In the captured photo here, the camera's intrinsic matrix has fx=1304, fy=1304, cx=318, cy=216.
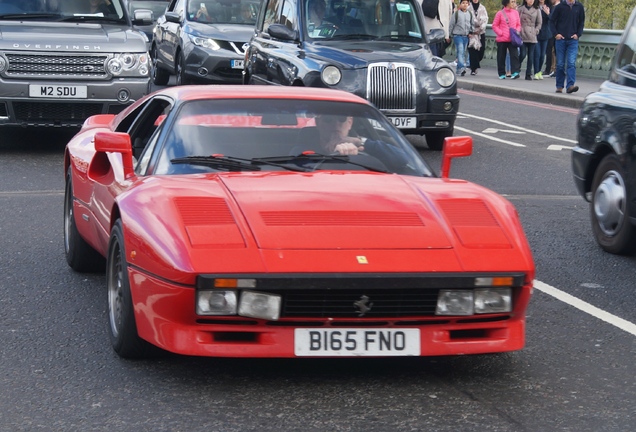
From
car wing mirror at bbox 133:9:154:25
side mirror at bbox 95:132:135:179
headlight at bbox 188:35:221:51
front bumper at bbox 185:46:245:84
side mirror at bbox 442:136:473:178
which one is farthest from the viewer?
headlight at bbox 188:35:221:51

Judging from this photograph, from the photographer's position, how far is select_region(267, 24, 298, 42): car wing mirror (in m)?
15.0

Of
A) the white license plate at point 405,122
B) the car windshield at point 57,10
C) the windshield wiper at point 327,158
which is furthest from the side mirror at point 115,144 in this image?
the car windshield at point 57,10

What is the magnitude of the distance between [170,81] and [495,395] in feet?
68.5

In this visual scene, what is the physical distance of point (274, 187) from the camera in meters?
5.74

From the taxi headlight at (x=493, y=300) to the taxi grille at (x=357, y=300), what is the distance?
7.4 inches

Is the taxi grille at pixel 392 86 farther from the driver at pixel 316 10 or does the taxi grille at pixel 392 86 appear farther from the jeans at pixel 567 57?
the jeans at pixel 567 57

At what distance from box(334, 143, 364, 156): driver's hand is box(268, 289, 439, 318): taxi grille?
58.4 inches

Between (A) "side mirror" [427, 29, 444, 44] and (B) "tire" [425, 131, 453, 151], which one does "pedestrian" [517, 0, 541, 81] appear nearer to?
(A) "side mirror" [427, 29, 444, 44]

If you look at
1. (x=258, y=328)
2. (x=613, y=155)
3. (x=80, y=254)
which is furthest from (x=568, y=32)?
(x=258, y=328)

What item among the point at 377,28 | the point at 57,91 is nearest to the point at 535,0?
the point at 377,28

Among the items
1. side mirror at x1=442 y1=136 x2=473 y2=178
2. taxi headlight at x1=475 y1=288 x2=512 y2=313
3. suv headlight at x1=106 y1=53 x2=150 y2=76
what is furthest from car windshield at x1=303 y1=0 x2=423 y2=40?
taxi headlight at x1=475 y1=288 x2=512 y2=313

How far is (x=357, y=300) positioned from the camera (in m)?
5.04

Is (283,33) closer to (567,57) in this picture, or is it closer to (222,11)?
(222,11)

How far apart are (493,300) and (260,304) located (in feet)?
3.11
